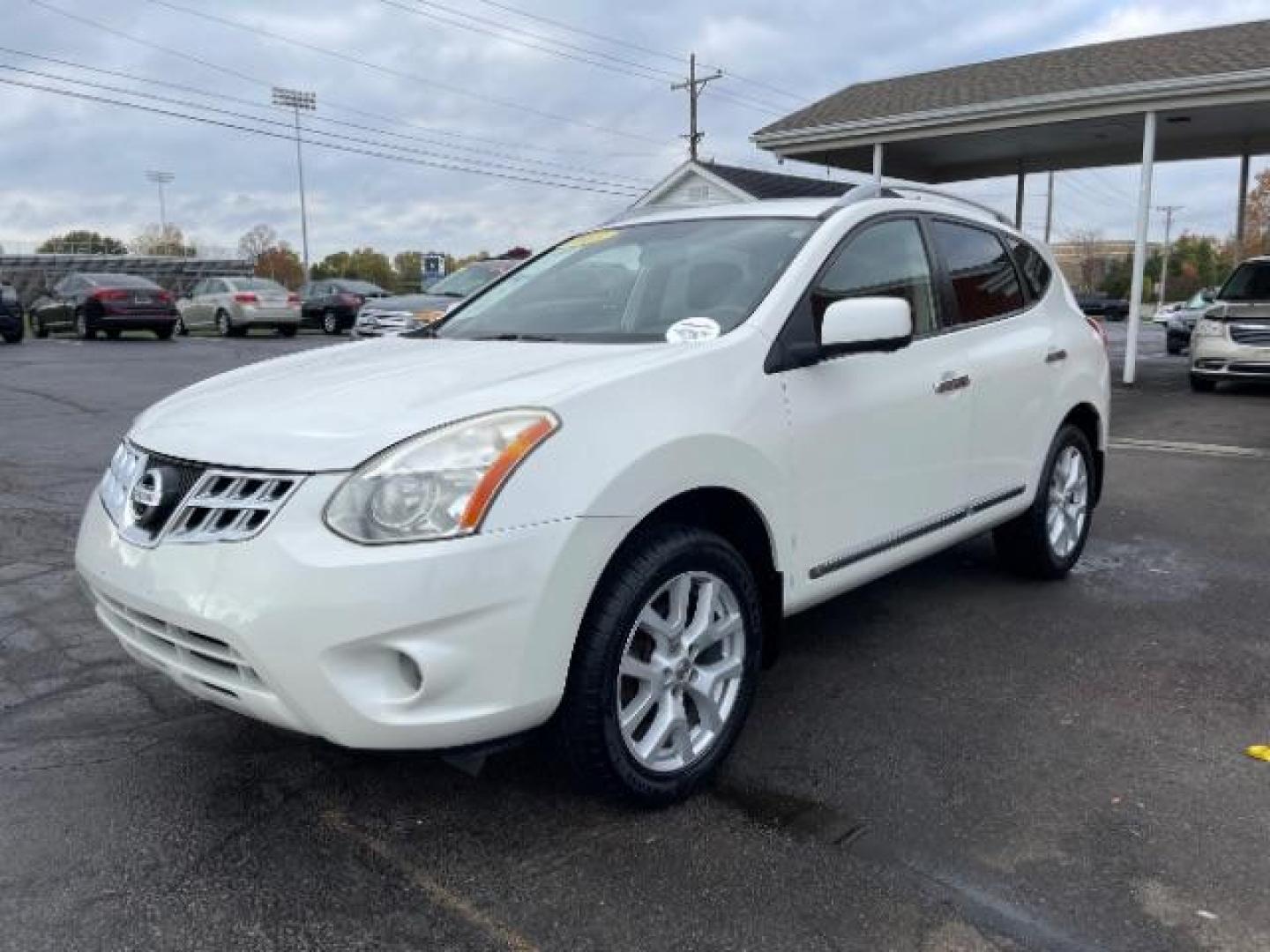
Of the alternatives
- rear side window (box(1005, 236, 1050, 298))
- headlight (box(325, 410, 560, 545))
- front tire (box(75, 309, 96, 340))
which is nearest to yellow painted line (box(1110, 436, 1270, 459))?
rear side window (box(1005, 236, 1050, 298))

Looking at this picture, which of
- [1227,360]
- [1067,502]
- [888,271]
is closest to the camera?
[888,271]

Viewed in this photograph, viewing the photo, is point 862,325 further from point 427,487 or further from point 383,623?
point 383,623

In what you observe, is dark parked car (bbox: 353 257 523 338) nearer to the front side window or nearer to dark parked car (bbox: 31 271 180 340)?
dark parked car (bbox: 31 271 180 340)

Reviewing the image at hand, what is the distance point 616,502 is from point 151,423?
4.61 ft

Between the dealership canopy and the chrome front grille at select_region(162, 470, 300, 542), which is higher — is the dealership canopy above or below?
above

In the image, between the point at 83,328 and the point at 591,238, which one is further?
the point at 83,328

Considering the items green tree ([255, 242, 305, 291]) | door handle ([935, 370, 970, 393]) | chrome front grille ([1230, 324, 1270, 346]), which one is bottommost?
chrome front grille ([1230, 324, 1270, 346])

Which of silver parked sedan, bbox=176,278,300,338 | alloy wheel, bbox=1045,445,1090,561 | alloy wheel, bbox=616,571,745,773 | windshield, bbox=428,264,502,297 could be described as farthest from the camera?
silver parked sedan, bbox=176,278,300,338

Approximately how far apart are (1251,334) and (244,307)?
20888 millimetres

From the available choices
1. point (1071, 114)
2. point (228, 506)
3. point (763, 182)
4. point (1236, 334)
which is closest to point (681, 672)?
point (228, 506)

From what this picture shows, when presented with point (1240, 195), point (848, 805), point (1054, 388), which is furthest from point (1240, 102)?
point (848, 805)

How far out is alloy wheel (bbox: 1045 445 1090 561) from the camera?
503 centimetres

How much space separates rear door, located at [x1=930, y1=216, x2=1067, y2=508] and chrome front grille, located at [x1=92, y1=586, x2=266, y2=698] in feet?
9.34

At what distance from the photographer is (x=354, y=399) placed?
2787 millimetres
